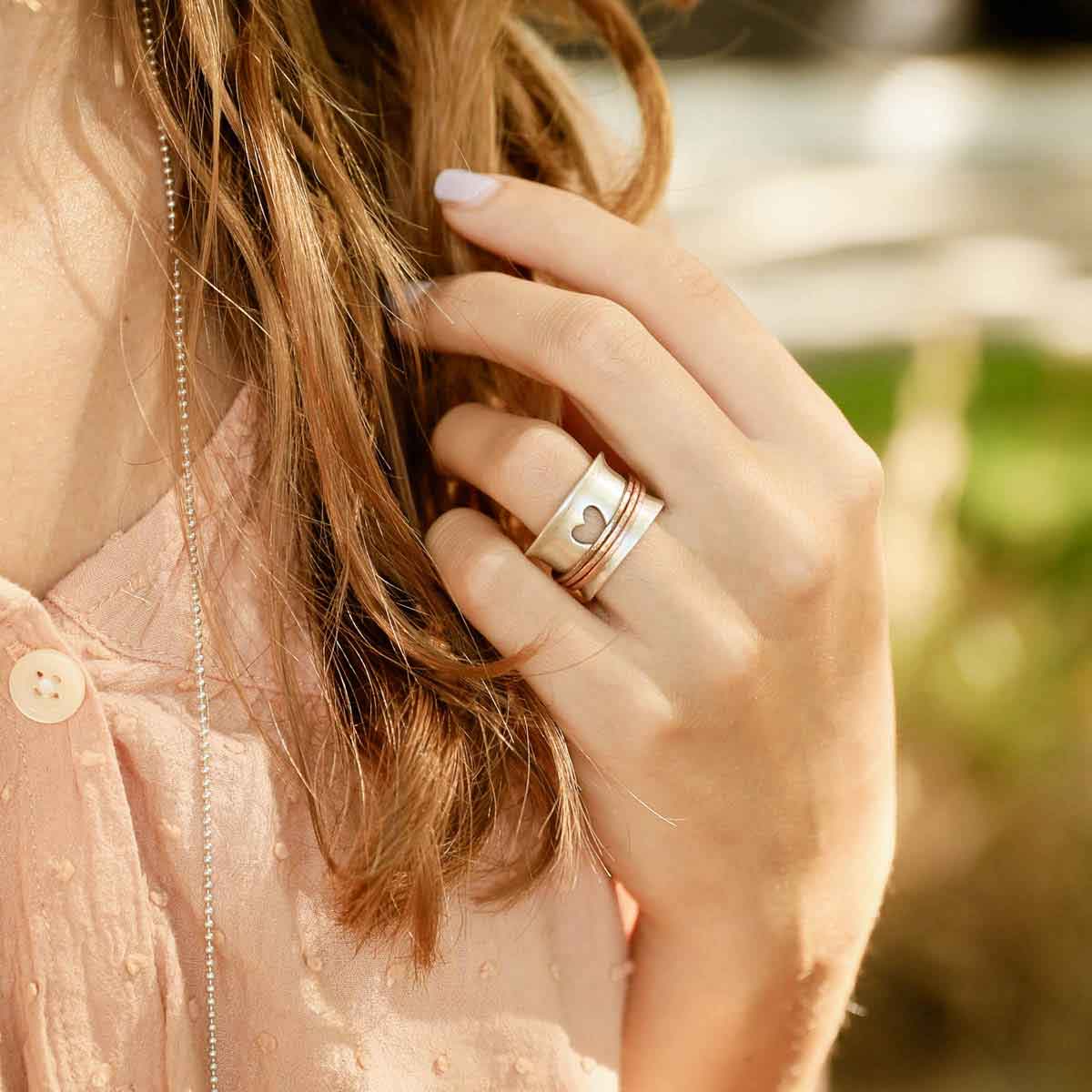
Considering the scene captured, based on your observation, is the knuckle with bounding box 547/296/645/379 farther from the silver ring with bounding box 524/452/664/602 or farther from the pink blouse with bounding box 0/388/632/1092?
the pink blouse with bounding box 0/388/632/1092

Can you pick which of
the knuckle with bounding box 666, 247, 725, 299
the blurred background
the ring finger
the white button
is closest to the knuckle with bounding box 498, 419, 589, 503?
the ring finger

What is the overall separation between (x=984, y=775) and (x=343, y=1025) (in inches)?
65.4

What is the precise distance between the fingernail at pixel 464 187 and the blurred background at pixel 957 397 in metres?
1.36

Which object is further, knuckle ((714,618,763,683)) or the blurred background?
the blurred background

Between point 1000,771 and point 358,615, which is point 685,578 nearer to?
point 358,615

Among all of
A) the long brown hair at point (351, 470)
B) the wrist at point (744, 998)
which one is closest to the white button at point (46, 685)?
the long brown hair at point (351, 470)

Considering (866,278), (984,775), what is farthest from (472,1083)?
(866,278)

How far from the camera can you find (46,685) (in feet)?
1.70

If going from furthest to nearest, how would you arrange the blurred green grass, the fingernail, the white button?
the blurred green grass, the fingernail, the white button

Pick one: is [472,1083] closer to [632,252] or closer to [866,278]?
[632,252]

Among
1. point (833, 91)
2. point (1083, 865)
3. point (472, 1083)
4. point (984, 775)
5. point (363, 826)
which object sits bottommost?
point (1083, 865)

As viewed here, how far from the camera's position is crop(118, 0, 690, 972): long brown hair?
1.85 ft

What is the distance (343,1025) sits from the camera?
56 centimetres

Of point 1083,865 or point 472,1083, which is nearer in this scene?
point 472,1083
